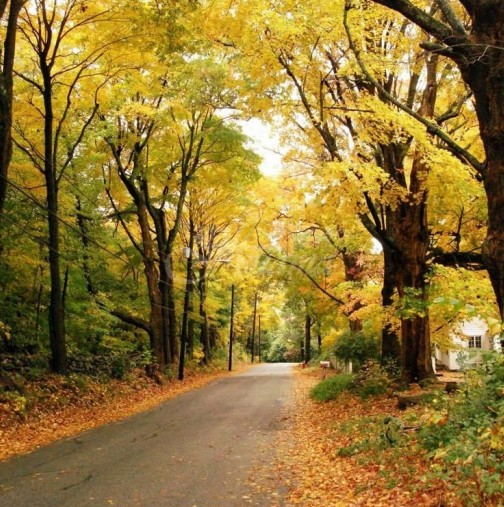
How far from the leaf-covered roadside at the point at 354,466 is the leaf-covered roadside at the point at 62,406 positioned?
16.6 ft

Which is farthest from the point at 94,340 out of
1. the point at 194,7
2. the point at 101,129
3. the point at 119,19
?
the point at 194,7

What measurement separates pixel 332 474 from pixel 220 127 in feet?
55.9

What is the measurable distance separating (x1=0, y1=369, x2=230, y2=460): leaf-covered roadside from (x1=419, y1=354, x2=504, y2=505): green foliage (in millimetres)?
7467

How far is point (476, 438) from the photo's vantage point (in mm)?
4664

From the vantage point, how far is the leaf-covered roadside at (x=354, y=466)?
560 cm

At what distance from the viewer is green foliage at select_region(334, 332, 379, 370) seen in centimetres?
1794

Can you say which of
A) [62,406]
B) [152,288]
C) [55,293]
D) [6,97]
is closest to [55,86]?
[6,97]

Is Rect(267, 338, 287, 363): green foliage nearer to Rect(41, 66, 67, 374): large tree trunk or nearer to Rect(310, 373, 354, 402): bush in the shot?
Rect(310, 373, 354, 402): bush

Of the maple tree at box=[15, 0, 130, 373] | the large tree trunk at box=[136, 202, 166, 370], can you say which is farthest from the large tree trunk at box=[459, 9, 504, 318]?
the large tree trunk at box=[136, 202, 166, 370]

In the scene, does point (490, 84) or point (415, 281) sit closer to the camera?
point (490, 84)

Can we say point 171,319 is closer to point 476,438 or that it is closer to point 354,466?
point 354,466

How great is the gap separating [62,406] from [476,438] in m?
11.6

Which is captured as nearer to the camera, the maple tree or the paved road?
the paved road

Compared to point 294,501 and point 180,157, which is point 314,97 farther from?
point 180,157
